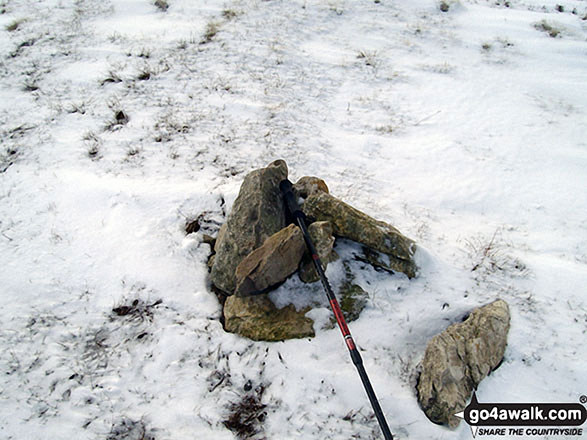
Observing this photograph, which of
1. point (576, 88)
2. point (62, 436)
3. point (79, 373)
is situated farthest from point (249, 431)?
point (576, 88)

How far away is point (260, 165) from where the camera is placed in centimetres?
607

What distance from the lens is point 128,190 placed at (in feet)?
18.2

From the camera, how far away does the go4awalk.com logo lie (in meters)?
3.22

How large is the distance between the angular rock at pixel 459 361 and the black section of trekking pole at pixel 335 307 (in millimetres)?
685

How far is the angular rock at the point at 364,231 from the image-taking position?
413 centimetres

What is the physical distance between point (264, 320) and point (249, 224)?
1.22 meters

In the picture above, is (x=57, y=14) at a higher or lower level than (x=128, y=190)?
higher

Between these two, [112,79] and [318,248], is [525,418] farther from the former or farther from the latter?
[112,79]

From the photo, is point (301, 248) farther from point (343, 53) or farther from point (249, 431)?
point (343, 53)

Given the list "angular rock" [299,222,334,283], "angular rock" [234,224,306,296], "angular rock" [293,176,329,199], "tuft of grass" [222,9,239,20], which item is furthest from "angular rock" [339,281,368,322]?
"tuft of grass" [222,9,239,20]

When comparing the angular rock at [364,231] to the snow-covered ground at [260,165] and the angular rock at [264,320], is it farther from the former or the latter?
the angular rock at [264,320]

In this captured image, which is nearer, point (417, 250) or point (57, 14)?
point (417, 250)

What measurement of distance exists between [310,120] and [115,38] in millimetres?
6438

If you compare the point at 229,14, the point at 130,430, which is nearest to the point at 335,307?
the point at 130,430
